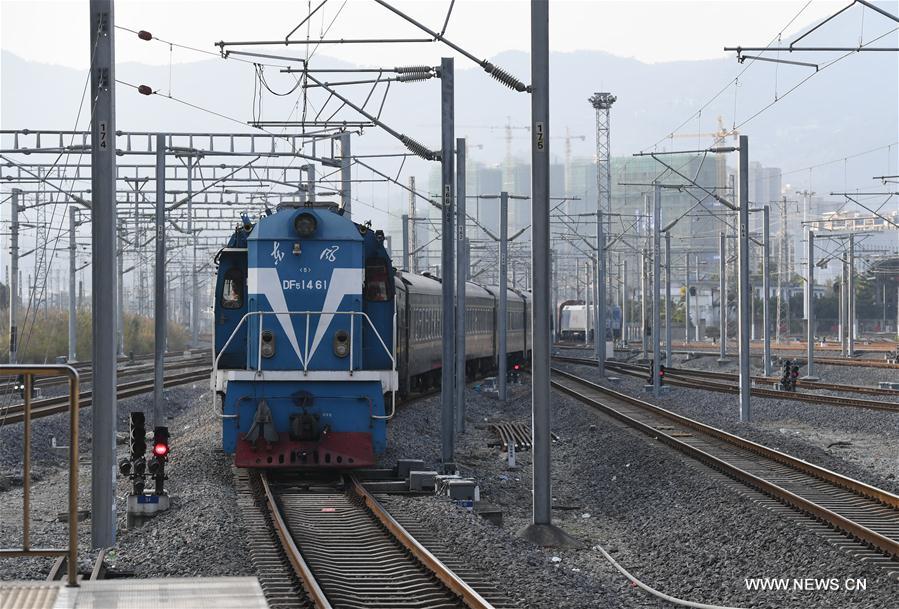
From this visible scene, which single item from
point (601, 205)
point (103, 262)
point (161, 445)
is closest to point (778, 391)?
point (601, 205)

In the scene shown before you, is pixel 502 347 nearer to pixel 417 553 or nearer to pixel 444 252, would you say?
pixel 444 252

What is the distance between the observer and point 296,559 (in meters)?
10.7

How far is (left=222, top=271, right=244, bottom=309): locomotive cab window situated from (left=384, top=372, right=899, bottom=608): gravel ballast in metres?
4.12

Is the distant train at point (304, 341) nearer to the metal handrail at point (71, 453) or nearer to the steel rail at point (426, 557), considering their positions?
the steel rail at point (426, 557)

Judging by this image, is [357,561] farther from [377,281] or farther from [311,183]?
[311,183]

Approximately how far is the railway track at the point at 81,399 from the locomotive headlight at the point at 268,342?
3.03m

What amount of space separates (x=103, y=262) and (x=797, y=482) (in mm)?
10341

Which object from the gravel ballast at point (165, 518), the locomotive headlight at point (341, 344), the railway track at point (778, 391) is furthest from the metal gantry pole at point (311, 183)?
the railway track at point (778, 391)

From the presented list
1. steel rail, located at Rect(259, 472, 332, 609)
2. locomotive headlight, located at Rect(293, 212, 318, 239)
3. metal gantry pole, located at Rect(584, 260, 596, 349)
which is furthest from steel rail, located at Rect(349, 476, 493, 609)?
metal gantry pole, located at Rect(584, 260, 596, 349)

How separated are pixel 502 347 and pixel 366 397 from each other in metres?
18.0

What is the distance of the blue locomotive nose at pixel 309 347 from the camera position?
16.5m

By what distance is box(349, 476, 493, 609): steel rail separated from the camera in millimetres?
9281

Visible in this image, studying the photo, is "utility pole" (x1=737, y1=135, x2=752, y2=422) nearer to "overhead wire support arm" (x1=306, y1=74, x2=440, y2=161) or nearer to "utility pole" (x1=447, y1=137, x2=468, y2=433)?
"utility pole" (x1=447, y1=137, x2=468, y2=433)

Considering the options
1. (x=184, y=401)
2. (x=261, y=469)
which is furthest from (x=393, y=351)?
(x=184, y=401)
